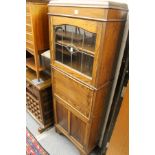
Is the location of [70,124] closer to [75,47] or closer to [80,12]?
[75,47]

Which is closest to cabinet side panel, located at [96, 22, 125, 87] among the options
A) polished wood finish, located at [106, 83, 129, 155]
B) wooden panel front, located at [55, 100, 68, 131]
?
polished wood finish, located at [106, 83, 129, 155]

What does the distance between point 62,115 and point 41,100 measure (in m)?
0.31

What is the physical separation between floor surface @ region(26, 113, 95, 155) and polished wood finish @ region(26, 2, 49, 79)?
0.93 meters

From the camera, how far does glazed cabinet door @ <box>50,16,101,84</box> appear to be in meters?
0.95

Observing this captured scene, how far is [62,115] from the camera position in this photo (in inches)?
63.2

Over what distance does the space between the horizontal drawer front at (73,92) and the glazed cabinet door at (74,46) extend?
0.09 meters

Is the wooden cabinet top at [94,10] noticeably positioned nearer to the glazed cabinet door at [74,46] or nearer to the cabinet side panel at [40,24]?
the glazed cabinet door at [74,46]

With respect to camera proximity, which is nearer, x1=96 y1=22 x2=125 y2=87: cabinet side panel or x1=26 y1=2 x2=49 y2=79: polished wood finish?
x1=96 y1=22 x2=125 y2=87: cabinet side panel

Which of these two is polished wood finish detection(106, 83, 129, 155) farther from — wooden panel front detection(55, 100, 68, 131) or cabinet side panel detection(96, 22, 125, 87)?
wooden panel front detection(55, 100, 68, 131)

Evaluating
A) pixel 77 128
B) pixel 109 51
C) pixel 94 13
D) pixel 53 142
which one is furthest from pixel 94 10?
pixel 53 142
